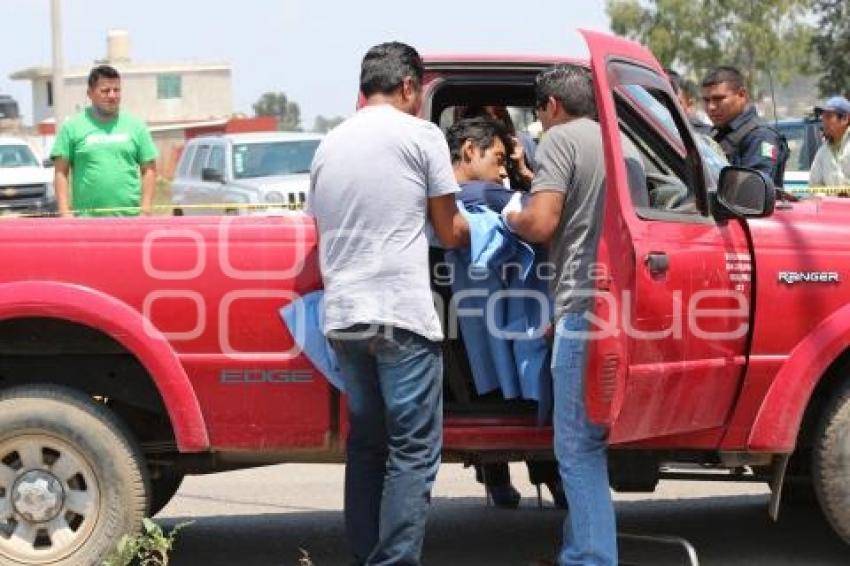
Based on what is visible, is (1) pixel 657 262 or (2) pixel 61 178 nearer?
(1) pixel 657 262

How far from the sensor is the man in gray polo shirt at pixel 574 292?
548cm

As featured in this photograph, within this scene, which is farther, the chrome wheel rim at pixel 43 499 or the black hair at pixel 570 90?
the chrome wheel rim at pixel 43 499

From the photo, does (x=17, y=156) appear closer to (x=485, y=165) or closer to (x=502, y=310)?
(x=485, y=165)

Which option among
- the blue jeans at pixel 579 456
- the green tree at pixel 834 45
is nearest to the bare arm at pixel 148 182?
the blue jeans at pixel 579 456

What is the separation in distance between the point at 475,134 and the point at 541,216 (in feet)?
2.64

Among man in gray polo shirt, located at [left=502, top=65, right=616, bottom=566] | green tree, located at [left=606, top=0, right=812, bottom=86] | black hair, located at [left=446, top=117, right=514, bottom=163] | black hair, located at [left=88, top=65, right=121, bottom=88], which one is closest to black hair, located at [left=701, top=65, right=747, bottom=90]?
black hair, located at [left=446, top=117, right=514, bottom=163]

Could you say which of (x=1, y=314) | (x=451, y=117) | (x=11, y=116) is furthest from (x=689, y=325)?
(x=11, y=116)

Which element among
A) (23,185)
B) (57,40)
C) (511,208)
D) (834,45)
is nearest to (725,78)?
(511,208)

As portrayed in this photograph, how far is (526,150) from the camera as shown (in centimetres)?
702

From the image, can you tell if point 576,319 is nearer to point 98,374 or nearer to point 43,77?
point 98,374

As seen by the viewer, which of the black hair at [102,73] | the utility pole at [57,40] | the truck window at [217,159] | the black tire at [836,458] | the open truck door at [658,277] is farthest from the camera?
the utility pole at [57,40]

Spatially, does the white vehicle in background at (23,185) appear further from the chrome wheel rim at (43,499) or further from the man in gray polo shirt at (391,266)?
the man in gray polo shirt at (391,266)

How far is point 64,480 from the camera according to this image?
584cm

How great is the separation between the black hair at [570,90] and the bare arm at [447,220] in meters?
0.51
